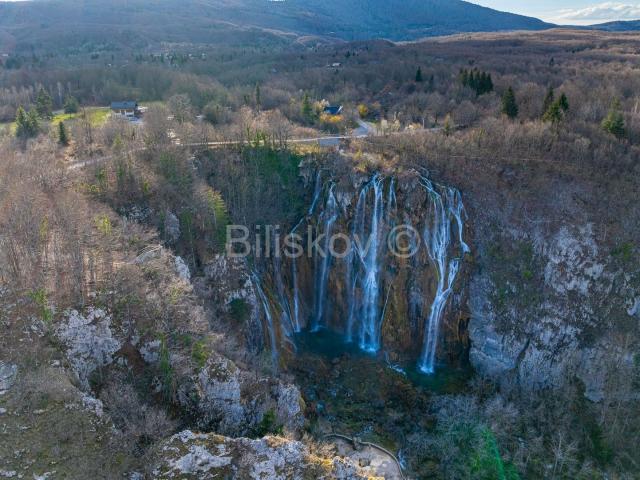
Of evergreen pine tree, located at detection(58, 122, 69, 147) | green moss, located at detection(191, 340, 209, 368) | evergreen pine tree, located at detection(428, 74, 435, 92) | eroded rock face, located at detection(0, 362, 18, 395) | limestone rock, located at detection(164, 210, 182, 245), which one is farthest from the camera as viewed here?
evergreen pine tree, located at detection(428, 74, 435, 92)

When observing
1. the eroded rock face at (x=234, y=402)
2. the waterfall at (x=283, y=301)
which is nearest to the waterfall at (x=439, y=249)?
the waterfall at (x=283, y=301)

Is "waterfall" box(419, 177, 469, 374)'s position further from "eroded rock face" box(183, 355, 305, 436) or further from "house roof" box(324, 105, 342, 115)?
"house roof" box(324, 105, 342, 115)

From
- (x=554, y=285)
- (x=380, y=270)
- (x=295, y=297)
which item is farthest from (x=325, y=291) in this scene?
(x=554, y=285)

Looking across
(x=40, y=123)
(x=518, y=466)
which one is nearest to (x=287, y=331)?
(x=518, y=466)

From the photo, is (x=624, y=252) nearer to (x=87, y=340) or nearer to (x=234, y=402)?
(x=234, y=402)

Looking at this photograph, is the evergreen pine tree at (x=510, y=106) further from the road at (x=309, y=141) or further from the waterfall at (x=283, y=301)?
the waterfall at (x=283, y=301)

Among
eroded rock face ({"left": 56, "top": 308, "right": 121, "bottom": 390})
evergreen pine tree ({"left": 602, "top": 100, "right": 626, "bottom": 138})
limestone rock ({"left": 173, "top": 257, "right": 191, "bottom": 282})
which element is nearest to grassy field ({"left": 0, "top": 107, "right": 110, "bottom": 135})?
limestone rock ({"left": 173, "top": 257, "right": 191, "bottom": 282})
